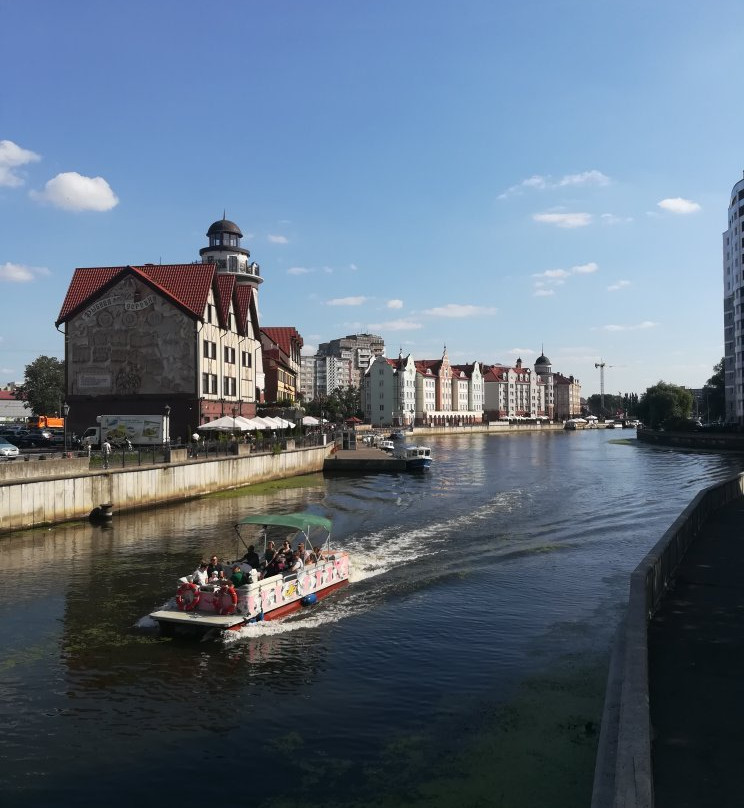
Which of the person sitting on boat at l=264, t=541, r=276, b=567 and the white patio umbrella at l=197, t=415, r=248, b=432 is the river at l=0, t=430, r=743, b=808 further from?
the white patio umbrella at l=197, t=415, r=248, b=432

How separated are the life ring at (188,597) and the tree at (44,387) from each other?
12870 cm

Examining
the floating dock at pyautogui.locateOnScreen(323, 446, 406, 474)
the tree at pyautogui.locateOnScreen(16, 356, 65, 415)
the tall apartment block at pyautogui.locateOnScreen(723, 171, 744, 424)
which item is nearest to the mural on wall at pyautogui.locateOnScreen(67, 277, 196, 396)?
the floating dock at pyautogui.locateOnScreen(323, 446, 406, 474)

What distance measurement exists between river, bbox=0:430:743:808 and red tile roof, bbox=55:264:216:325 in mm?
30676

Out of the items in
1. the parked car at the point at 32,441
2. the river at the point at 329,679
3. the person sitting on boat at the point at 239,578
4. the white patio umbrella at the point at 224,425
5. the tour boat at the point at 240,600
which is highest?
the white patio umbrella at the point at 224,425

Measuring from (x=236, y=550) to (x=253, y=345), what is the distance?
47031mm

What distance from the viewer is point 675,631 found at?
13.3 metres

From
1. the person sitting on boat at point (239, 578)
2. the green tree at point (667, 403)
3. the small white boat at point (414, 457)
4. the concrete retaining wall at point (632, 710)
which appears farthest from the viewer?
the green tree at point (667, 403)

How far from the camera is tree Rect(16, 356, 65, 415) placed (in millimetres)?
138000

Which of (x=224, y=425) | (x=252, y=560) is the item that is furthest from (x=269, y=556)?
(x=224, y=425)

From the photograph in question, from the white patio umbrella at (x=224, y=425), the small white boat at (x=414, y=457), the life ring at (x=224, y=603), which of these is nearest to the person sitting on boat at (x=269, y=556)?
the life ring at (x=224, y=603)

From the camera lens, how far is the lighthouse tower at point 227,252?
102250mm

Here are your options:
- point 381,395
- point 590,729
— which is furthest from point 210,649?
point 381,395

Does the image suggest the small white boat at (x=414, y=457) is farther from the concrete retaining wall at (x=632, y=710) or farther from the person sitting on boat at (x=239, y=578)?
the concrete retaining wall at (x=632, y=710)

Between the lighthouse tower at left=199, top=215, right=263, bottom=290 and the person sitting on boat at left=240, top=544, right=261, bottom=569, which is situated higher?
the lighthouse tower at left=199, top=215, right=263, bottom=290
